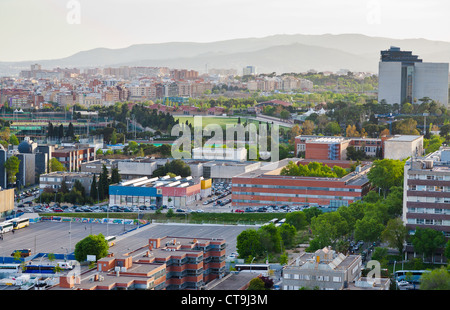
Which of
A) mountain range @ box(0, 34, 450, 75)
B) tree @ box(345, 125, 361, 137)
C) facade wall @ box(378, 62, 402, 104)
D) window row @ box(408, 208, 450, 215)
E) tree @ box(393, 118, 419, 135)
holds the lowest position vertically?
window row @ box(408, 208, 450, 215)

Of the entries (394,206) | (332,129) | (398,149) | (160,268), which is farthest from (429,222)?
(332,129)

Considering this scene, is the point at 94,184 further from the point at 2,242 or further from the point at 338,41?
the point at 338,41

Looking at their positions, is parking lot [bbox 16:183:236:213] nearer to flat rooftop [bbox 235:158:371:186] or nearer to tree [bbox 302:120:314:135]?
flat rooftop [bbox 235:158:371:186]

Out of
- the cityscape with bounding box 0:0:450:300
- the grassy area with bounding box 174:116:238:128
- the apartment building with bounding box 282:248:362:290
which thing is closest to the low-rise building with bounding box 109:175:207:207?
the cityscape with bounding box 0:0:450:300

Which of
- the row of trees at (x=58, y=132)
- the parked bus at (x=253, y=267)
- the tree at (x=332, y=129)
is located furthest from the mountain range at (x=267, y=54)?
the parked bus at (x=253, y=267)

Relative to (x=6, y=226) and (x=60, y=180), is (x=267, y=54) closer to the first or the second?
(x=60, y=180)

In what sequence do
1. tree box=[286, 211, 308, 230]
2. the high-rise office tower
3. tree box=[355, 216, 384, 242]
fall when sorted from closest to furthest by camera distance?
tree box=[355, 216, 384, 242] < tree box=[286, 211, 308, 230] < the high-rise office tower

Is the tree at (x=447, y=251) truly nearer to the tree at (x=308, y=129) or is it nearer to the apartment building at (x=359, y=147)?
the apartment building at (x=359, y=147)
